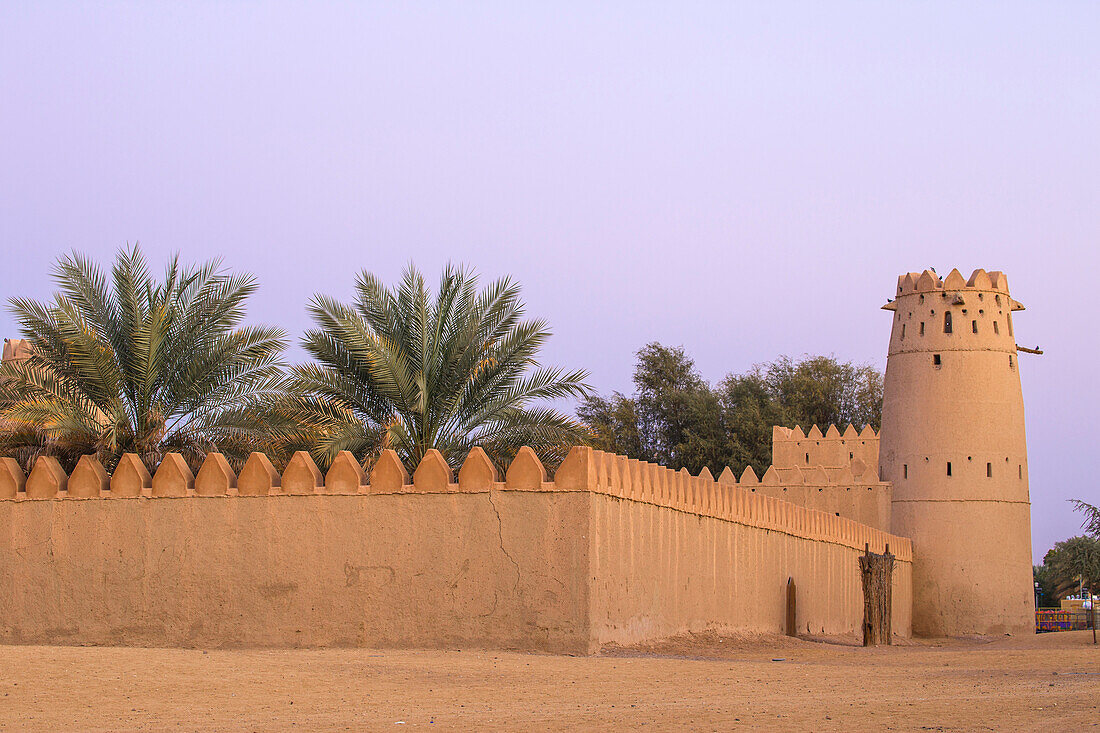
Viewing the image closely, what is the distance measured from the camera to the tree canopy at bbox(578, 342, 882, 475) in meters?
48.0

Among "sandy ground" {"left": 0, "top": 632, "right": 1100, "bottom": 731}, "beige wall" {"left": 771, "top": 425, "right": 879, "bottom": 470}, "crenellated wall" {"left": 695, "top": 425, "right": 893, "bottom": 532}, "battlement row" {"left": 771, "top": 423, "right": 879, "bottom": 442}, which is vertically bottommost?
"sandy ground" {"left": 0, "top": 632, "right": 1100, "bottom": 731}

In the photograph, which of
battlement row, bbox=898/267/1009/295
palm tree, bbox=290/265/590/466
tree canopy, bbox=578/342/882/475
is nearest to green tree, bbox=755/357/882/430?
tree canopy, bbox=578/342/882/475

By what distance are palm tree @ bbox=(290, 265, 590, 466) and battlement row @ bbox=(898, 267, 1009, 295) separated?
16475mm

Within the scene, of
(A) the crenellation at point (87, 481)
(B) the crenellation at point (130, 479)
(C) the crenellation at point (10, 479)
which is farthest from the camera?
(C) the crenellation at point (10, 479)

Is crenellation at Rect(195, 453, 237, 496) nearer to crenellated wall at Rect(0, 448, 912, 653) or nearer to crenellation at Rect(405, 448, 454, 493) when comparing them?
crenellated wall at Rect(0, 448, 912, 653)

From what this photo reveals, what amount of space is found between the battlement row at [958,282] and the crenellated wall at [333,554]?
1807cm

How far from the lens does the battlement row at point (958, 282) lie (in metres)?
31.2

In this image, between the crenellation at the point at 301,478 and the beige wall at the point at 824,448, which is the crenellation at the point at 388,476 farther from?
the beige wall at the point at 824,448

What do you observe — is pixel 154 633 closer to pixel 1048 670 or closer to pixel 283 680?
pixel 283 680

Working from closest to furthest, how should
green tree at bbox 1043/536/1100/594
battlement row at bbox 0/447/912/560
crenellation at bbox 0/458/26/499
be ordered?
battlement row at bbox 0/447/912/560
crenellation at bbox 0/458/26/499
green tree at bbox 1043/536/1100/594

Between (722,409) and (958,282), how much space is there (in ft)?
62.9

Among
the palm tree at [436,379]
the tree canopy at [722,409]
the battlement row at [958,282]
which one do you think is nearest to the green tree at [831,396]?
the tree canopy at [722,409]

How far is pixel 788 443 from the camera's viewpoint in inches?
1452

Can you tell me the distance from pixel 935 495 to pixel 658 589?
56.6 ft
